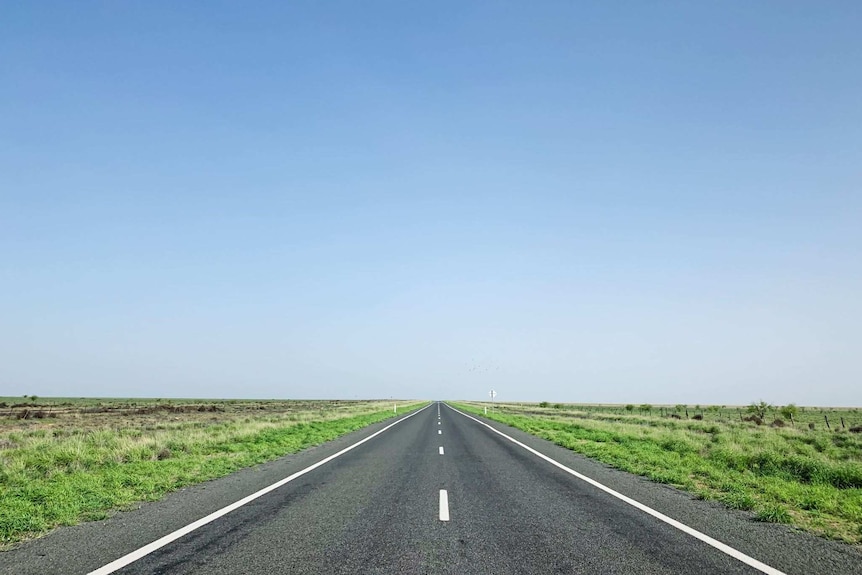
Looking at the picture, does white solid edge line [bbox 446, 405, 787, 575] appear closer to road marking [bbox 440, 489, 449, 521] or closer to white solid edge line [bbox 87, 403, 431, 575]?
road marking [bbox 440, 489, 449, 521]

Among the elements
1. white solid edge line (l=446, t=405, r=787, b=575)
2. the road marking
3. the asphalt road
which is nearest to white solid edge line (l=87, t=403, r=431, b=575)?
the asphalt road

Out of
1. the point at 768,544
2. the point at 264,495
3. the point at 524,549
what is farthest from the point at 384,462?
the point at 768,544

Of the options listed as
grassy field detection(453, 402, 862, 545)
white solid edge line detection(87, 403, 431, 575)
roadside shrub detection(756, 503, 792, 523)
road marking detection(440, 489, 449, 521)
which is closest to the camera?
white solid edge line detection(87, 403, 431, 575)

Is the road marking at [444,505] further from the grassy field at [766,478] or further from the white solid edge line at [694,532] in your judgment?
the grassy field at [766,478]

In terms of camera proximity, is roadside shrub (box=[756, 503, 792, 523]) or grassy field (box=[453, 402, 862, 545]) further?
grassy field (box=[453, 402, 862, 545])

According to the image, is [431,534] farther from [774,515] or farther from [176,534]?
[774,515]

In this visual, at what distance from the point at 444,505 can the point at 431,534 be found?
1975 millimetres

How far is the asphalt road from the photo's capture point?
219 inches

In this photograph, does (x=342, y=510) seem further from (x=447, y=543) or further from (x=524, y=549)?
(x=524, y=549)

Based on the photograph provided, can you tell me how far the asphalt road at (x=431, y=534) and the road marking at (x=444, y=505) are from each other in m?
0.03

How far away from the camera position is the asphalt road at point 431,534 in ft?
18.3

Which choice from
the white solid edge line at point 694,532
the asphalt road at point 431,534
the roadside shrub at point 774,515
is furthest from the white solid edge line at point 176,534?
the roadside shrub at point 774,515

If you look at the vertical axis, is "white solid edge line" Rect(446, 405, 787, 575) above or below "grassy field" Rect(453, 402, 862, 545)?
above

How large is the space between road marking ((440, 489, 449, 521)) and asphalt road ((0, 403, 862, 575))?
3 centimetres
